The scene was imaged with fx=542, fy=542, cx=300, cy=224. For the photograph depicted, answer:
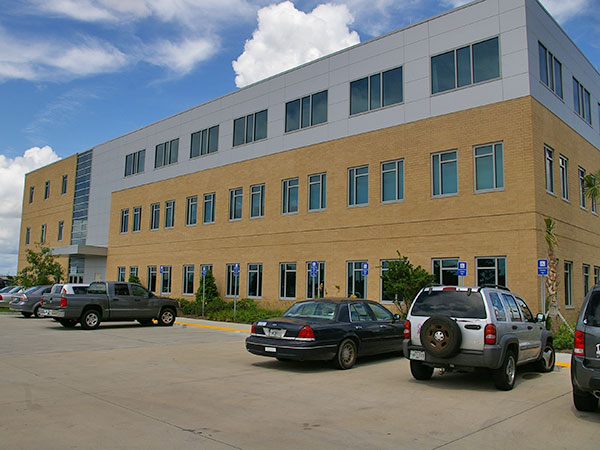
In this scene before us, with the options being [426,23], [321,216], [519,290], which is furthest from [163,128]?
[519,290]

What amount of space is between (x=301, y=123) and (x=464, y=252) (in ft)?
38.2

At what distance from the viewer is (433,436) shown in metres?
6.49

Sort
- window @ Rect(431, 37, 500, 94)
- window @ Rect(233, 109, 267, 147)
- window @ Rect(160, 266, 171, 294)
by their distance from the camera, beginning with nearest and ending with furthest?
1. window @ Rect(431, 37, 500, 94)
2. window @ Rect(233, 109, 267, 147)
3. window @ Rect(160, 266, 171, 294)

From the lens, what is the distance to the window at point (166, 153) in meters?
37.5

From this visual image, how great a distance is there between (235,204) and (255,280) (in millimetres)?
4967

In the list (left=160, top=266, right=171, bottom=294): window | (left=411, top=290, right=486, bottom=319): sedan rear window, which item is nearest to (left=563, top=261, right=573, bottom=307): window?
(left=411, top=290, right=486, bottom=319): sedan rear window

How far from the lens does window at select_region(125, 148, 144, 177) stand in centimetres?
4069

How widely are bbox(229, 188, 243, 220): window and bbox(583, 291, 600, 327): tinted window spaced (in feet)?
82.3

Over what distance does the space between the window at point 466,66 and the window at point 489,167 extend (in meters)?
2.81

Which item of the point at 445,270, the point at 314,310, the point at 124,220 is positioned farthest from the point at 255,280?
the point at 314,310

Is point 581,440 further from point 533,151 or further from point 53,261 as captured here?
point 53,261

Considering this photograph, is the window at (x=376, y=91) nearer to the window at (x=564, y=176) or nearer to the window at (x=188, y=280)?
the window at (x=564, y=176)

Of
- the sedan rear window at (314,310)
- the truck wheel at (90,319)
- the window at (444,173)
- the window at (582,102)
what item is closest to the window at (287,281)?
the window at (444,173)

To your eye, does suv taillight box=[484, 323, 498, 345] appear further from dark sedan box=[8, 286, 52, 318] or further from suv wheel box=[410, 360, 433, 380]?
dark sedan box=[8, 286, 52, 318]
